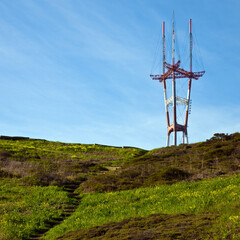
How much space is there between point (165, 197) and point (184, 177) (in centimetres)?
744

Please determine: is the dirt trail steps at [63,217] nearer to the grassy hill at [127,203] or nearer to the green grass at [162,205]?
the grassy hill at [127,203]

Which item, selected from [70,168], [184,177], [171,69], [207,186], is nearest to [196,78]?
[171,69]

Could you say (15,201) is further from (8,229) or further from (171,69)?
(171,69)

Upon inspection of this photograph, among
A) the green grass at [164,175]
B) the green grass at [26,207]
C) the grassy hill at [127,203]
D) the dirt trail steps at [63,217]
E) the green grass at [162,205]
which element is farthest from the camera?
the green grass at [164,175]

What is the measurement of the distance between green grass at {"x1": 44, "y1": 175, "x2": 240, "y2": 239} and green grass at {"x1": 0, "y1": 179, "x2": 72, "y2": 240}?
130 centimetres

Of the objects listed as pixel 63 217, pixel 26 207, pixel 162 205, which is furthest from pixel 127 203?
pixel 26 207

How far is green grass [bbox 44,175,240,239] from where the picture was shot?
40.6 ft

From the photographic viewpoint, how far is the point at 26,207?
20.3 m

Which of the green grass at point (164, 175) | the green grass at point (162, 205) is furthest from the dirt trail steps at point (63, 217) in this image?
the green grass at point (164, 175)

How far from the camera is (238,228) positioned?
32.8 feet

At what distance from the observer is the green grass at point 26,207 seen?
52.3 feet

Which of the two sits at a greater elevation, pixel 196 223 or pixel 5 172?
pixel 5 172

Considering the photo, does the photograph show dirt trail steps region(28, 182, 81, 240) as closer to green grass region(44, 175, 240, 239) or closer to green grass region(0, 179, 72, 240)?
green grass region(0, 179, 72, 240)

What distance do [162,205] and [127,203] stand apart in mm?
3085
